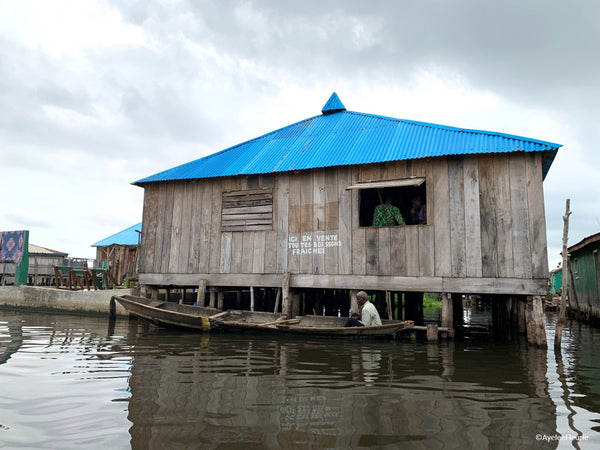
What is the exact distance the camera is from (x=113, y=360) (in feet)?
25.2

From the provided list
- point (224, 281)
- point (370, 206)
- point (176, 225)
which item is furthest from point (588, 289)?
point (176, 225)

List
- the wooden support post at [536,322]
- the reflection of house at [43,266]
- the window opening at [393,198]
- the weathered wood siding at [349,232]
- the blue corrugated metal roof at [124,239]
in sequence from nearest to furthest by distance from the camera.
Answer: the wooden support post at [536,322] → the weathered wood siding at [349,232] → the window opening at [393,198] → the reflection of house at [43,266] → the blue corrugated metal roof at [124,239]

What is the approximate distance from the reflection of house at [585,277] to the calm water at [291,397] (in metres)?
8.77

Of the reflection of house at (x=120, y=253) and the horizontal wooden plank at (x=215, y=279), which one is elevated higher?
the reflection of house at (x=120, y=253)

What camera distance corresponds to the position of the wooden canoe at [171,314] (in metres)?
11.7

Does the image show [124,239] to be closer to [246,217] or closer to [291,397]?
[246,217]

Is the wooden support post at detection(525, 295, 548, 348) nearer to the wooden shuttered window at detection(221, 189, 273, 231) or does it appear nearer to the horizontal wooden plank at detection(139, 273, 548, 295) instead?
the horizontal wooden plank at detection(139, 273, 548, 295)

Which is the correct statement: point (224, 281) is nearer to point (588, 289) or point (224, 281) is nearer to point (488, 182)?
point (488, 182)

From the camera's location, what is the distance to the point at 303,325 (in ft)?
38.5

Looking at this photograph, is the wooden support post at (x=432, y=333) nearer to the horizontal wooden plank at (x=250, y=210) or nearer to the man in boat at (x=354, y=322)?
the man in boat at (x=354, y=322)

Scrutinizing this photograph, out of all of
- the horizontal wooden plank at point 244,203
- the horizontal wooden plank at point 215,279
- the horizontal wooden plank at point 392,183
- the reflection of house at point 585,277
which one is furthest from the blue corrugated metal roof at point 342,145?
the reflection of house at point 585,277

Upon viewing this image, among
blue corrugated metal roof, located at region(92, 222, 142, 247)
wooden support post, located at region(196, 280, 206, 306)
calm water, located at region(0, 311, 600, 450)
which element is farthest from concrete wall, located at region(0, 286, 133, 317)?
blue corrugated metal roof, located at region(92, 222, 142, 247)

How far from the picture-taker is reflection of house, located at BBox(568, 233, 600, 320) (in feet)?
54.6

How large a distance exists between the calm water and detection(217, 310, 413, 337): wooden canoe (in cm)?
62
